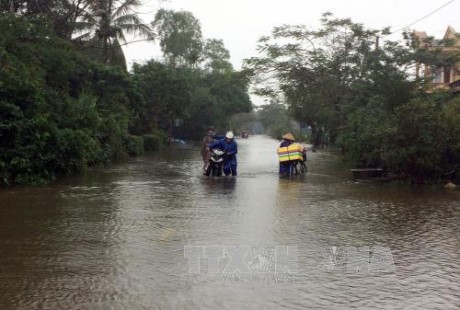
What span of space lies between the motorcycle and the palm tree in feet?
56.2

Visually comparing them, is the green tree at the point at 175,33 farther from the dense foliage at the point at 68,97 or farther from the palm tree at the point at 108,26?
the palm tree at the point at 108,26

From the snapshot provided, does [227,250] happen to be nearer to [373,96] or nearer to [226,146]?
[226,146]

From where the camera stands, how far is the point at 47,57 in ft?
62.5

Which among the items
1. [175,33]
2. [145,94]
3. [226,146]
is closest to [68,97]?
[226,146]

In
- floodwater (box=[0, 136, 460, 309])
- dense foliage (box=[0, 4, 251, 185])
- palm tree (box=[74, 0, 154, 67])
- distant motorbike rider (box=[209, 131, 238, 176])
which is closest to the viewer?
floodwater (box=[0, 136, 460, 309])

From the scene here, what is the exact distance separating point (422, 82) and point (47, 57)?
Answer: 14573 millimetres

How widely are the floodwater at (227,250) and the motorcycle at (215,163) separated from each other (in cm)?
376

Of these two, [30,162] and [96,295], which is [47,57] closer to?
[30,162]

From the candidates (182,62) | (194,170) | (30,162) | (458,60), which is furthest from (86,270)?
(182,62)

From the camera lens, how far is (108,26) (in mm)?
29609

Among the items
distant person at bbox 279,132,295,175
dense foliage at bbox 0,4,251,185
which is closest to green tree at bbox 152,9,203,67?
dense foliage at bbox 0,4,251,185

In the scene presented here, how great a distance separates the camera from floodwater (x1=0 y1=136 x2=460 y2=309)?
4578 millimetres

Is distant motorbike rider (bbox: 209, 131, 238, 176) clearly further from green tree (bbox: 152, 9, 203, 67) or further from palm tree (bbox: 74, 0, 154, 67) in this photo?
green tree (bbox: 152, 9, 203, 67)

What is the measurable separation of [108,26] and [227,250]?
26.1m
